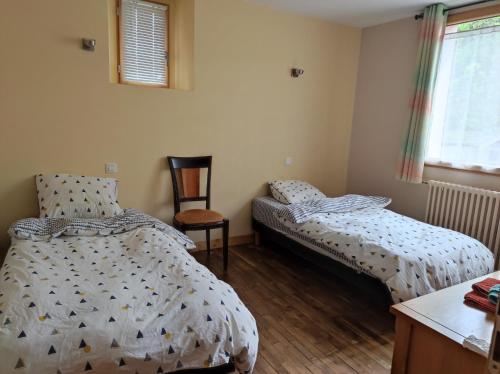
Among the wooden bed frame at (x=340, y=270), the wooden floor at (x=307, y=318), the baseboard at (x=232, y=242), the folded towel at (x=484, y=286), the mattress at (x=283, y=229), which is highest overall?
the folded towel at (x=484, y=286)

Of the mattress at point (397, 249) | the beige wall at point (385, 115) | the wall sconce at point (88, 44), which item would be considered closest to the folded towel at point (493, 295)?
the mattress at point (397, 249)

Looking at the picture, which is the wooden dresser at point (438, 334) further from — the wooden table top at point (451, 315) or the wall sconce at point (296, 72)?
the wall sconce at point (296, 72)

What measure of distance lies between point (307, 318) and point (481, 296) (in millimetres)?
1118

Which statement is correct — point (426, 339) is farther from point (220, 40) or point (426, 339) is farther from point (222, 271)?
point (220, 40)

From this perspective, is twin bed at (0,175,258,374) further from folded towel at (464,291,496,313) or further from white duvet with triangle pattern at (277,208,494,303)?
white duvet with triangle pattern at (277,208,494,303)

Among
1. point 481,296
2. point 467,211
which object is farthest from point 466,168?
point 481,296

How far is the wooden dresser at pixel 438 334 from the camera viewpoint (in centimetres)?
140

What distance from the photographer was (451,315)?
1.58m

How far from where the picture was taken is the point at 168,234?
256 centimetres

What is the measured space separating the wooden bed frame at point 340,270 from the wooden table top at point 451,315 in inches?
24.1

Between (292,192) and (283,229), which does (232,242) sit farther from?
(292,192)

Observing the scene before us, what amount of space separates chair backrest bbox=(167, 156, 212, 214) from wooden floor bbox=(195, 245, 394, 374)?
1.94 feet

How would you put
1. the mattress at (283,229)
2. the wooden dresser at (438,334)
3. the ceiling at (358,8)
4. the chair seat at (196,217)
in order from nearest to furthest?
the wooden dresser at (438,334) < the mattress at (283,229) < the chair seat at (196,217) < the ceiling at (358,8)

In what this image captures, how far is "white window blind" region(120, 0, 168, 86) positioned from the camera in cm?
327
